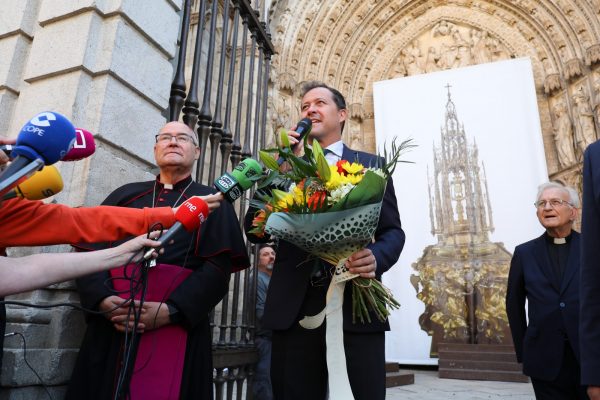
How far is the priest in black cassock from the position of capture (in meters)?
1.61

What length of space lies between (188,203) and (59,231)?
44 centimetres

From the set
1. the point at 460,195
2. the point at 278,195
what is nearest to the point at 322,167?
the point at 278,195

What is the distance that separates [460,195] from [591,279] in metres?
8.03

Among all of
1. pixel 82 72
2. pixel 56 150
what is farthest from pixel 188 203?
pixel 82 72

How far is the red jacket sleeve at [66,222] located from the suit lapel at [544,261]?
2.10 meters

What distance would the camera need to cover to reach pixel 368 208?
1.34 m

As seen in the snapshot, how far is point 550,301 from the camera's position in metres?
2.32

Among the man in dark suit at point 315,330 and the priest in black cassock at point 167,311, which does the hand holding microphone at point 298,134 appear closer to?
the man in dark suit at point 315,330

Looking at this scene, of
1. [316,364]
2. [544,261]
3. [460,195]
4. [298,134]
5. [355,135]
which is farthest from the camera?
[355,135]

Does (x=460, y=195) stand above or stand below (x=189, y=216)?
above

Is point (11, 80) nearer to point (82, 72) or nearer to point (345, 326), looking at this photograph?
point (82, 72)

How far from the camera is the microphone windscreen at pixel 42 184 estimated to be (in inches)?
56.1

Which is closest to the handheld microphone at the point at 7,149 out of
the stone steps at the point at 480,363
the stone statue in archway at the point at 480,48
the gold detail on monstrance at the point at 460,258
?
the stone steps at the point at 480,363

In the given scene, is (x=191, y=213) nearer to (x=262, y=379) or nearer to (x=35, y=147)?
(x=35, y=147)
